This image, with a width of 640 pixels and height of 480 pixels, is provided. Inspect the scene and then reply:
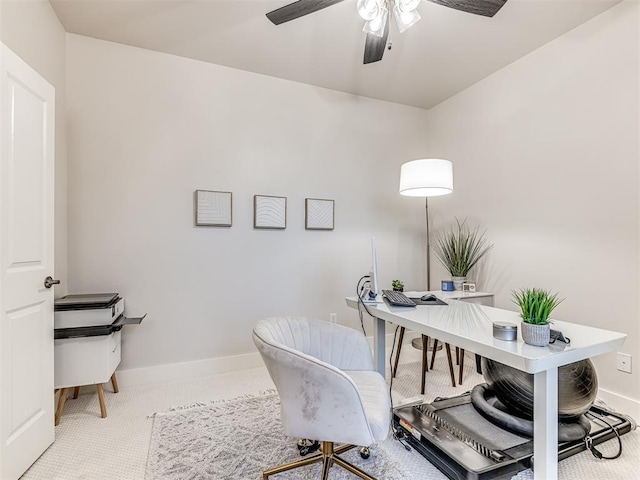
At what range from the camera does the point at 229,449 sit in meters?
1.78

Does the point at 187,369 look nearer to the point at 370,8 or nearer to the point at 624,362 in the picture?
the point at 370,8

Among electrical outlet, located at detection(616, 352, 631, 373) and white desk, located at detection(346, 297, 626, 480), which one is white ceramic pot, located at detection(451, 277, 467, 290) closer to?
electrical outlet, located at detection(616, 352, 631, 373)

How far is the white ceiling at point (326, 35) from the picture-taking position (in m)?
2.24

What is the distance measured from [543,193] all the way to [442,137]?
4.53ft

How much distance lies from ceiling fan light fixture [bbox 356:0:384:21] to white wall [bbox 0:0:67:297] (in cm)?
186

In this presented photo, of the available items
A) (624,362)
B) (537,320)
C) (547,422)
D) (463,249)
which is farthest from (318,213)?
(624,362)

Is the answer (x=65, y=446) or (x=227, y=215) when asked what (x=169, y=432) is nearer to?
(x=65, y=446)

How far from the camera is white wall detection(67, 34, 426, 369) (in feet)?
8.46

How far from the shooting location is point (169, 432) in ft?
6.40

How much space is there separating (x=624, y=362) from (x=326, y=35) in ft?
10.4

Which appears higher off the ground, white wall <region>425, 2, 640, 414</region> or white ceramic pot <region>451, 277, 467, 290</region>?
white wall <region>425, 2, 640, 414</region>

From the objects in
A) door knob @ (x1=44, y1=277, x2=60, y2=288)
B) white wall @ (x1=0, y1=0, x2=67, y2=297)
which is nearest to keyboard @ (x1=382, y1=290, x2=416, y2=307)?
door knob @ (x1=44, y1=277, x2=60, y2=288)

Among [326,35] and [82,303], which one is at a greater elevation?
[326,35]

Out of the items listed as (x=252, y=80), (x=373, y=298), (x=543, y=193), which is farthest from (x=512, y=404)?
(x=252, y=80)
